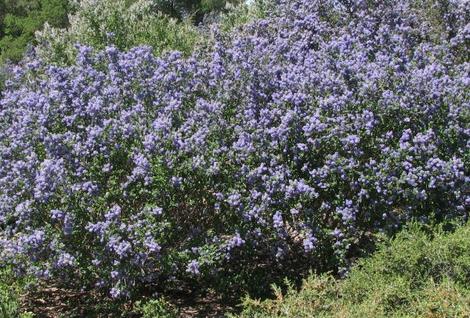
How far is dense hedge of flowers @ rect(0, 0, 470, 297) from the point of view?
14.0ft

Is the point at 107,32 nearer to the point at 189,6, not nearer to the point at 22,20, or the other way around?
the point at 189,6

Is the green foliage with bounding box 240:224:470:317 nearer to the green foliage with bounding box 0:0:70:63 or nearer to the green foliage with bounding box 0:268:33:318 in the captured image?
the green foliage with bounding box 0:268:33:318

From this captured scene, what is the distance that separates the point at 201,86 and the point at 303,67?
34.3 inches

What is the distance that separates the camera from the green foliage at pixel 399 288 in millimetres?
3259

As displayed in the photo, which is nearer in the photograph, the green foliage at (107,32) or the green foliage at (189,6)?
the green foliage at (107,32)

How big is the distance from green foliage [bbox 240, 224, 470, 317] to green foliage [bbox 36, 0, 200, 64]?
5.74 metres

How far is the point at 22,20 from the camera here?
24922 millimetres

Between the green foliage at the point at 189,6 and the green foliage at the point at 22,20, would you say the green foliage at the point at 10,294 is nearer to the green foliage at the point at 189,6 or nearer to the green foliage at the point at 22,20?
the green foliage at the point at 189,6

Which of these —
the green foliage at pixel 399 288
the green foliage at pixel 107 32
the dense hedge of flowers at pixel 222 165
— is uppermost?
the green foliage at pixel 107 32

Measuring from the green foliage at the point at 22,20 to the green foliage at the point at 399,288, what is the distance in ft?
61.3

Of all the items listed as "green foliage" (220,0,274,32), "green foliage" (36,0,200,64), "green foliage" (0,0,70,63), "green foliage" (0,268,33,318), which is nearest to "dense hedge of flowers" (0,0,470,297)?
"green foliage" (0,268,33,318)

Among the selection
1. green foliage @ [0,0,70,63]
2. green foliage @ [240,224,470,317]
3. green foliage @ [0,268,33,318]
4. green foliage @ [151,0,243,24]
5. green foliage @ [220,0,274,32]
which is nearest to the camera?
green foliage @ [240,224,470,317]

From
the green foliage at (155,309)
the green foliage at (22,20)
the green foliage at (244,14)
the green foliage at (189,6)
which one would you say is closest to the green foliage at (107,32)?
the green foliage at (244,14)

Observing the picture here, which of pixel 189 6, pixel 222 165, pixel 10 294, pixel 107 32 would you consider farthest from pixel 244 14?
pixel 189 6
